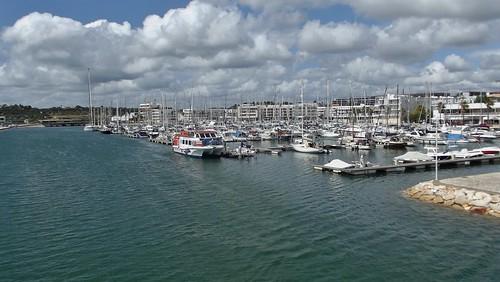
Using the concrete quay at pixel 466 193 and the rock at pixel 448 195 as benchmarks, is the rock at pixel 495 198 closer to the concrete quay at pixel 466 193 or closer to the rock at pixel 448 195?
the concrete quay at pixel 466 193

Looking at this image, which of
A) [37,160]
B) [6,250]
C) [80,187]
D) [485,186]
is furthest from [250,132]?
[6,250]

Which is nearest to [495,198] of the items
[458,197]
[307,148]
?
[458,197]

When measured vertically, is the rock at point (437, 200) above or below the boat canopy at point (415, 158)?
below

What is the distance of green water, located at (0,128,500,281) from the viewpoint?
73.8ft

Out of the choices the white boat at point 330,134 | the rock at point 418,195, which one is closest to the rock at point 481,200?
the rock at point 418,195

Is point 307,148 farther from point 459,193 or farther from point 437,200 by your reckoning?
point 459,193

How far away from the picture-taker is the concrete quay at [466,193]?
32.3m

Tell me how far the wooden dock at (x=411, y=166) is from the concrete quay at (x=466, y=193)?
1149cm

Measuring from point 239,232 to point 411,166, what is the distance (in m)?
33.1

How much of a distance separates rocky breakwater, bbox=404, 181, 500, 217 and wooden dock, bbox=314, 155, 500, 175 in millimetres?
12636

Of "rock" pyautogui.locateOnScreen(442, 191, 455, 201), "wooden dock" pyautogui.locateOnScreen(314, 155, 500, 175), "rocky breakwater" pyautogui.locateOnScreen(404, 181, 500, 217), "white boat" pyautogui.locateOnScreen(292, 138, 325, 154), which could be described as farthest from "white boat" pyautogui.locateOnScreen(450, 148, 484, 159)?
"rock" pyautogui.locateOnScreen(442, 191, 455, 201)

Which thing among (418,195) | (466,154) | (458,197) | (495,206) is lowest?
(418,195)

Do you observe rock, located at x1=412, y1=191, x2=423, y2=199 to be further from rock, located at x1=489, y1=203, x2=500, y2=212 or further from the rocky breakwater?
rock, located at x1=489, y1=203, x2=500, y2=212

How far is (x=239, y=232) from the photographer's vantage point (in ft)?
94.7
